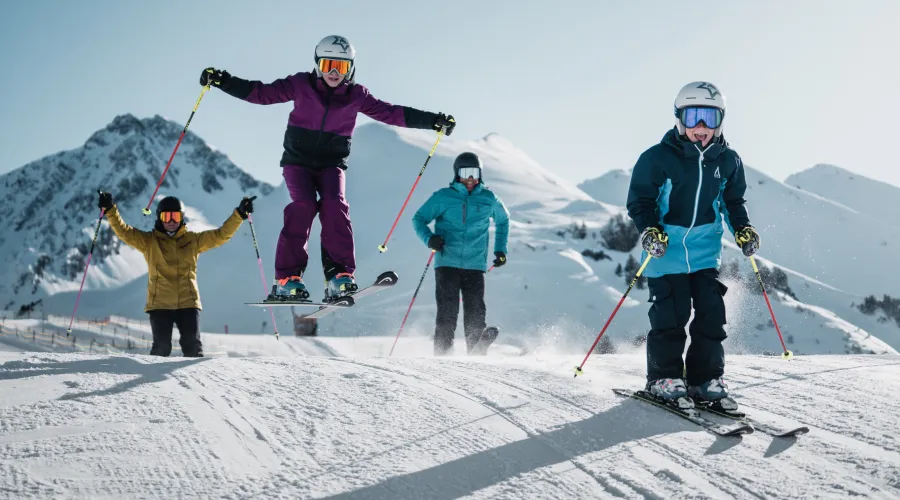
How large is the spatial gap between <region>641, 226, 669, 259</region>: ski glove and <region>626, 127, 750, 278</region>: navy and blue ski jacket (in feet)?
0.45

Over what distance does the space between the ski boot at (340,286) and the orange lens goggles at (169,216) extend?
5.06 ft

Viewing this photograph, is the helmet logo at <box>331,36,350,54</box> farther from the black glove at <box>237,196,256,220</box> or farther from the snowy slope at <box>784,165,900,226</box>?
the snowy slope at <box>784,165,900,226</box>

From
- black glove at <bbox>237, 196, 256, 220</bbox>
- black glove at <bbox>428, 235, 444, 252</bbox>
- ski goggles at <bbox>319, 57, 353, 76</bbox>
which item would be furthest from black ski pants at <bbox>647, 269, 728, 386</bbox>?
black glove at <bbox>237, 196, 256, 220</bbox>

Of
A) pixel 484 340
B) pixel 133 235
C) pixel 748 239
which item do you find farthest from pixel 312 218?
→ pixel 748 239

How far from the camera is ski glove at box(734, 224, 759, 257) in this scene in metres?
4.44

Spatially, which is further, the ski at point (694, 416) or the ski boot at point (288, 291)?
the ski boot at point (288, 291)

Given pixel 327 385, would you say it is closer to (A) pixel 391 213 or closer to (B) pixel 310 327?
(B) pixel 310 327

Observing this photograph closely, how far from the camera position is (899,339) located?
39.6 m

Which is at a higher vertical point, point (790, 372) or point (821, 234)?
point (821, 234)

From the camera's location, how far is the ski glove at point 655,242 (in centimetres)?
415

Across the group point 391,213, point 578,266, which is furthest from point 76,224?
point 578,266

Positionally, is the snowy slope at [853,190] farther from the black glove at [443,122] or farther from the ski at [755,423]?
the ski at [755,423]

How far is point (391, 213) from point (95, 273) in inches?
2525

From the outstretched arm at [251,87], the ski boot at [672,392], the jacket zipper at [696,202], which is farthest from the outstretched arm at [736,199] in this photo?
the outstretched arm at [251,87]
